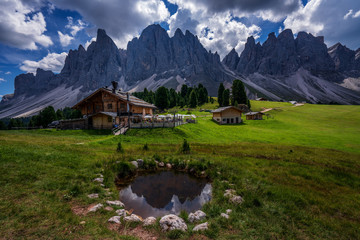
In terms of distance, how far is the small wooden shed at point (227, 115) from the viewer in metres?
47.3

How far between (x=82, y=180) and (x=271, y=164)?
15.9m

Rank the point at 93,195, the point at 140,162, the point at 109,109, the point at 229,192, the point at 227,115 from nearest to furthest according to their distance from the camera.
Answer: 1. the point at 93,195
2. the point at 229,192
3. the point at 140,162
4. the point at 109,109
5. the point at 227,115

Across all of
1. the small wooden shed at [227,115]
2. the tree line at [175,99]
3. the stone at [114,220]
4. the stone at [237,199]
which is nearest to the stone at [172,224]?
the stone at [114,220]

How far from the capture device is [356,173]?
1225 centimetres

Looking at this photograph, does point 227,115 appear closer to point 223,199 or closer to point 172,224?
point 223,199

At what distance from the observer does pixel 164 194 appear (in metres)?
10.1

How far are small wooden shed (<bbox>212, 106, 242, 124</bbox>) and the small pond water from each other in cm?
3700

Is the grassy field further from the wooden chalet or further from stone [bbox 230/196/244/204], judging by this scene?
the wooden chalet

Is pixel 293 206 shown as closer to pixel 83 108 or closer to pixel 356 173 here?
pixel 356 173

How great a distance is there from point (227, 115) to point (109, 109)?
3514cm

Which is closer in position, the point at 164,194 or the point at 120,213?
the point at 120,213

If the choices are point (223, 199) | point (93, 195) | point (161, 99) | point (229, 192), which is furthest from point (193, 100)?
point (93, 195)

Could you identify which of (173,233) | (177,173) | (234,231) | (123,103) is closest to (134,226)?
(173,233)

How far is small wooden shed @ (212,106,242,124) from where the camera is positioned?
155 ft
